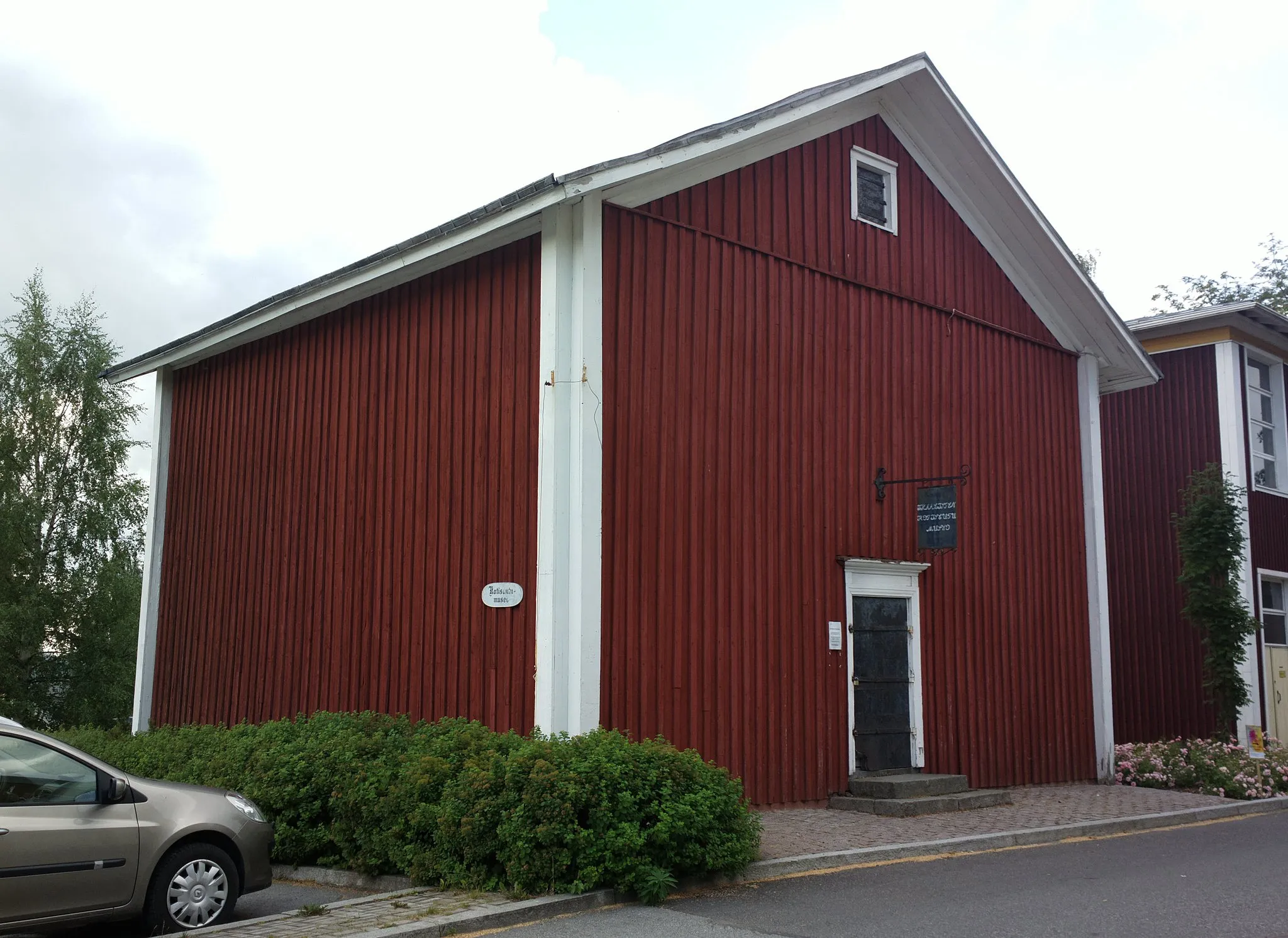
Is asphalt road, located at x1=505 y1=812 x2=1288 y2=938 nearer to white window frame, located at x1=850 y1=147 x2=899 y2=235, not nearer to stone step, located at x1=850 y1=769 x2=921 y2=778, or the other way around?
stone step, located at x1=850 y1=769 x2=921 y2=778

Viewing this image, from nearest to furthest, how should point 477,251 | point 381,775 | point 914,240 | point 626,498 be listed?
point 381,775, point 626,498, point 477,251, point 914,240

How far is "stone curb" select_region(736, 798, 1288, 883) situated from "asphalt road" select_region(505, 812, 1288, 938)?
0.19 metres

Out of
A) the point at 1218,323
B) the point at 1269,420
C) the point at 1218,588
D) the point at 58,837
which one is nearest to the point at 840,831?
the point at 58,837

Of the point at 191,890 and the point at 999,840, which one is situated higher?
the point at 191,890

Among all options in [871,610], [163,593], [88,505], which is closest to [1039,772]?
[871,610]

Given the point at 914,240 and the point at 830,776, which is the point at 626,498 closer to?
the point at 830,776

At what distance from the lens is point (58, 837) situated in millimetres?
7277

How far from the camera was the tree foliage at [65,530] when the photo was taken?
25.5 m

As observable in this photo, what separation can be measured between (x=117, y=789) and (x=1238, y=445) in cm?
1805

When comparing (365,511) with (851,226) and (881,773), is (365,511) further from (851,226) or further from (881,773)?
(851,226)

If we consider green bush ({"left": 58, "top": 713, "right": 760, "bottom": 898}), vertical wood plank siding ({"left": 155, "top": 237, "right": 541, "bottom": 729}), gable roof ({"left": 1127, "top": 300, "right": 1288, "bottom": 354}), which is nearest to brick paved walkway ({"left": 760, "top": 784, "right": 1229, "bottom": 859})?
green bush ({"left": 58, "top": 713, "right": 760, "bottom": 898})

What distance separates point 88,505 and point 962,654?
67.2ft

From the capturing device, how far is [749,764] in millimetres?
12133

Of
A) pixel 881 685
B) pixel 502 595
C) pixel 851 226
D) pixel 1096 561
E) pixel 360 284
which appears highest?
pixel 851 226
